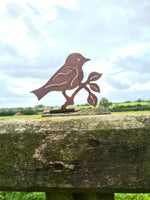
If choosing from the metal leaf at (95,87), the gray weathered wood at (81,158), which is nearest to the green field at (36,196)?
the metal leaf at (95,87)

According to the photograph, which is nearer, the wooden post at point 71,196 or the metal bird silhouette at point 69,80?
the wooden post at point 71,196

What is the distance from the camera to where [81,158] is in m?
0.85

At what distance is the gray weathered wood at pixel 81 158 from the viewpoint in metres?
0.83

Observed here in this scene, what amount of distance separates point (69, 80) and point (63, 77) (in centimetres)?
14

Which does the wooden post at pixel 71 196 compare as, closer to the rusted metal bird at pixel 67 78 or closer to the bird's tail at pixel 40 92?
the rusted metal bird at pixel 67 78

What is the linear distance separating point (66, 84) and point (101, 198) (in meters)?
2.49

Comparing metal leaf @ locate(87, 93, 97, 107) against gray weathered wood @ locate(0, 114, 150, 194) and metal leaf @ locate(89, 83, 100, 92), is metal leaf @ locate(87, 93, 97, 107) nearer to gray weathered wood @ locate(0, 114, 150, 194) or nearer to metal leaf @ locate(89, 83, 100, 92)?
metal leaf @ locate(89, 83, 100, 92)

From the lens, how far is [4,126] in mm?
979

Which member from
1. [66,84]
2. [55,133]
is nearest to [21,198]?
[66,84]

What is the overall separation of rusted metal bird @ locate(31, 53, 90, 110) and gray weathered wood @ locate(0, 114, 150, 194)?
8.19 feet

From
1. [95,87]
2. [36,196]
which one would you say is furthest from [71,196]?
[36,196]

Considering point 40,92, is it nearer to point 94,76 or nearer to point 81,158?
point 94,76

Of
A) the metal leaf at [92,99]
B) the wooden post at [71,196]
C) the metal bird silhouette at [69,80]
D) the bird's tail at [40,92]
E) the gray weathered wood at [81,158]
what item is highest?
the metal bird silhouette at [69,80]

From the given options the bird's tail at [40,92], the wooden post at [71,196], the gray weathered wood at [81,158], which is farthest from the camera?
the bird's tail at [40,92]
